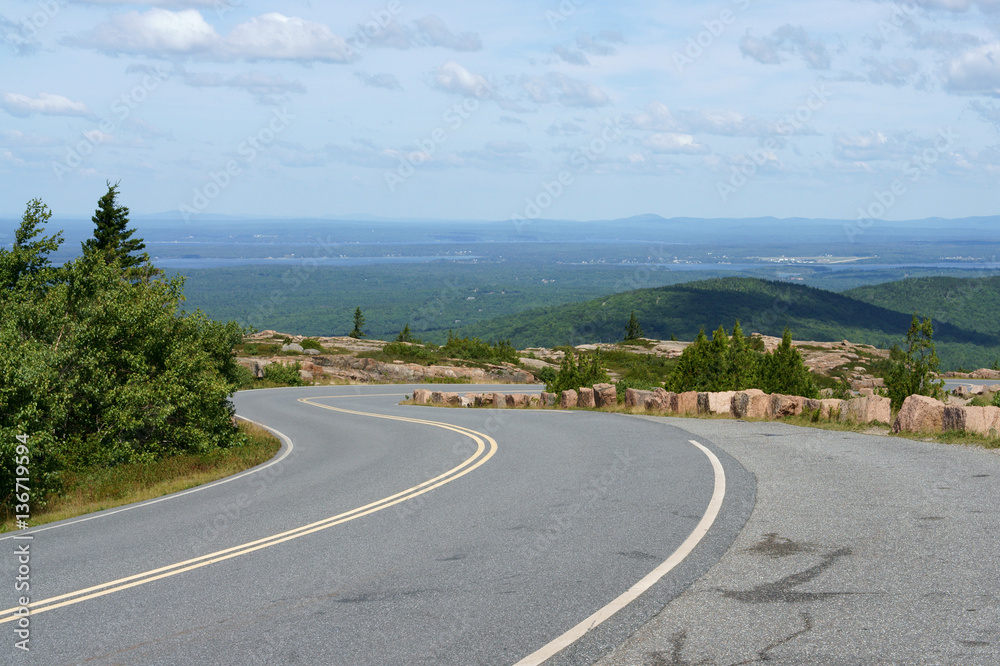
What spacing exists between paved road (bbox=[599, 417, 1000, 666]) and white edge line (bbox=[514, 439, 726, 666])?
0.32m

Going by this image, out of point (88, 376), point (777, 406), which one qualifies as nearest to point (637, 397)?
point (777, 406)

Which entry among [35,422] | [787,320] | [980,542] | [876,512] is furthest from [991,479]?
[787,320]

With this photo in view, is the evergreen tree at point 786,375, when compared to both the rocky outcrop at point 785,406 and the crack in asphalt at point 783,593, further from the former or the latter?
the crack in asphalt at point 783,593

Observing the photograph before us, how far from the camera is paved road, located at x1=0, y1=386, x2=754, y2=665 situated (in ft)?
16.5

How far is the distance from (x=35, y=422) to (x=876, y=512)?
1193 centimetres

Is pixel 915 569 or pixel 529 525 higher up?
pixel 915 569

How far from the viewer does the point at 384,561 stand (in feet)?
22.5

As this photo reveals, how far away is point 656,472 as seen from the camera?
35.7 ft

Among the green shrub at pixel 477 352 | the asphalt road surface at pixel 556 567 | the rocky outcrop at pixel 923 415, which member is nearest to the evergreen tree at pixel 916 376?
the rocky outcrop at pixel 923 415

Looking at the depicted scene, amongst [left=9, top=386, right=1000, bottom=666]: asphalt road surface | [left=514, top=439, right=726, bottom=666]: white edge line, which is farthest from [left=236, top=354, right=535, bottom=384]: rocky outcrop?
[left=514, top=439, right=726, bottom=666]: white edge line

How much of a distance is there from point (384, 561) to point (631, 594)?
7.58 ft

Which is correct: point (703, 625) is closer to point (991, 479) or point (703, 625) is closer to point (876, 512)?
point (876, 512)

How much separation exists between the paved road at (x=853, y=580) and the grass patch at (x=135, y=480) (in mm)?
8990

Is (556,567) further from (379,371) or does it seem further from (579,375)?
(379,371)
